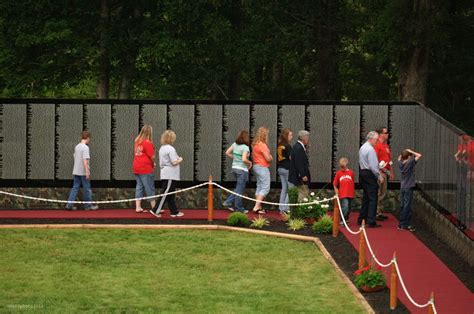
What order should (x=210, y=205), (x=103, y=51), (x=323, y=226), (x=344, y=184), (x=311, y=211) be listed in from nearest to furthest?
(x=323, y=226) < (x=344, y=184) < (x=311, y=211) < (x=210, y=205) < (x=103, y=51)

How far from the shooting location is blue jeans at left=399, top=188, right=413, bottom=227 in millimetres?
26352

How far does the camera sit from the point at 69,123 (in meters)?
30.6

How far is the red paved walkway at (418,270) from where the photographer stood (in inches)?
776

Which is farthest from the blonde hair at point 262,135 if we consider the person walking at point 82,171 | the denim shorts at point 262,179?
the person walking at point 82,171

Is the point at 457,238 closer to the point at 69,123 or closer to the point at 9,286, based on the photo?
the point at 9,286

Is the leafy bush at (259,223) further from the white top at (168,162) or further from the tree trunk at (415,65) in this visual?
the tree trunk at (415,65)

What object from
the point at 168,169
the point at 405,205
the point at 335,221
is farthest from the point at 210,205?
the point at 405,205

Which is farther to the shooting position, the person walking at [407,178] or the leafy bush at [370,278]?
the person walking at [407,178]

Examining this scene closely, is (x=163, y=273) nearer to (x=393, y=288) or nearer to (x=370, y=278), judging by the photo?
(x=370, y=278)

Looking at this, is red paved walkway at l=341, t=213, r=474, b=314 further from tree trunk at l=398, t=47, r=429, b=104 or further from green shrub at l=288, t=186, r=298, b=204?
tree trunk at l=398, t=47, r=429, b=104

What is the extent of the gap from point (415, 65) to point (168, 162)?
36.4ft

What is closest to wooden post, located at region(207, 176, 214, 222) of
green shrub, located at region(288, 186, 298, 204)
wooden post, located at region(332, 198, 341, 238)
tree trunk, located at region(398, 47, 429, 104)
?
green shrub, located at region(288, 186, 298, 204)

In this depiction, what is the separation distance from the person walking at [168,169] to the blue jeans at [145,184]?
0.66m

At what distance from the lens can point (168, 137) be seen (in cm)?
2809
